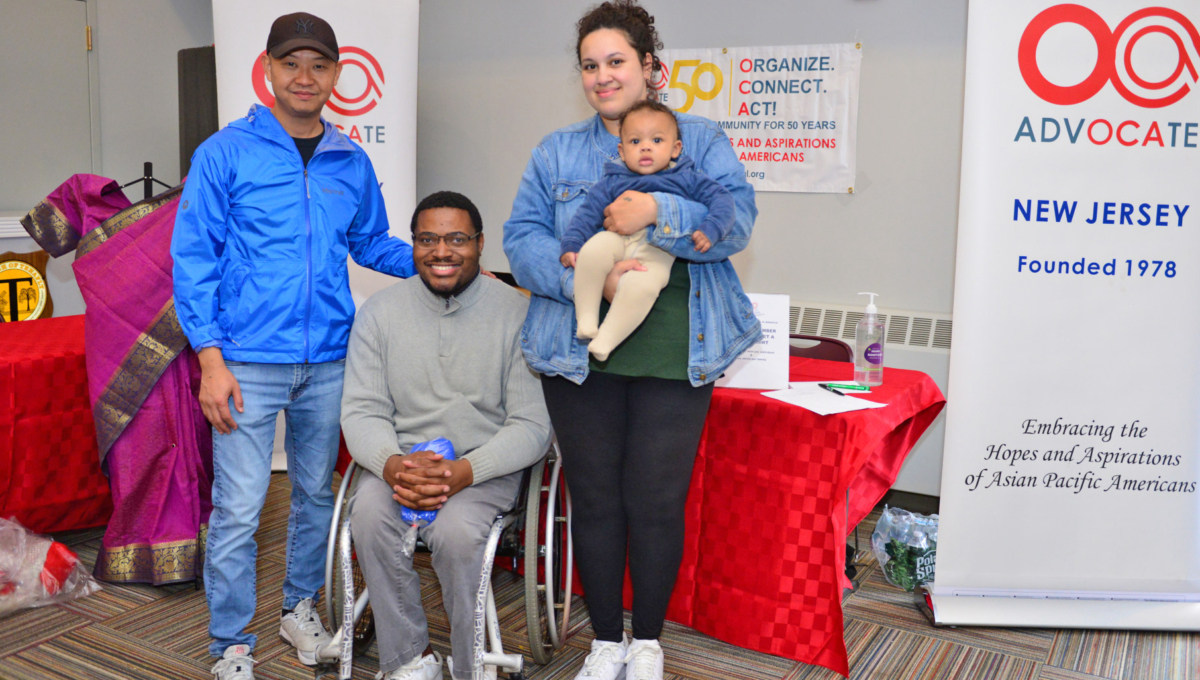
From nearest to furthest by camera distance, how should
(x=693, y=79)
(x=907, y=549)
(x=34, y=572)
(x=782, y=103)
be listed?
1. (x=34, y=572)
2. (x=907, y=549)
3. (x=782, y=103)
4. (x=693, y=79)

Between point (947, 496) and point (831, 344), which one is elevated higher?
point (831, 344)

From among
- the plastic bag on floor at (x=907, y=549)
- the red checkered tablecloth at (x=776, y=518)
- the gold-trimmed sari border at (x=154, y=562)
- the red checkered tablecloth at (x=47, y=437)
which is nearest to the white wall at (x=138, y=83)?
the red checkered tablecloth at (x=47, y=437)

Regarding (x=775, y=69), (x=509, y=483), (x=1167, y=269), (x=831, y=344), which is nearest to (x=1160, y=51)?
(x=1167, y=269)

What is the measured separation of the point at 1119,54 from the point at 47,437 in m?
3.34

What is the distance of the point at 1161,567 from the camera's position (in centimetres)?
239

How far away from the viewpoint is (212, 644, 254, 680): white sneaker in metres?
1.99

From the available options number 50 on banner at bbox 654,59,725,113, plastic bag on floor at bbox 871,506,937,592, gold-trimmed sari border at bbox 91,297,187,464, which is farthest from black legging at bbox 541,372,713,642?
number 50 on banner at bbox 654,59,725,113

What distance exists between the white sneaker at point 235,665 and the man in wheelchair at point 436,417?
12.7 inches

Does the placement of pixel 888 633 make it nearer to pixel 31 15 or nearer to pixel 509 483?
pixel 509 483

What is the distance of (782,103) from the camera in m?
3.75

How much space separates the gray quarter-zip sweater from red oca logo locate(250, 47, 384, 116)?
181cm

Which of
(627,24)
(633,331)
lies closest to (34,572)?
(633,331)

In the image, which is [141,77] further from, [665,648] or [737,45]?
[665,648]

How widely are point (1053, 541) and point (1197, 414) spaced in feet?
1.69
